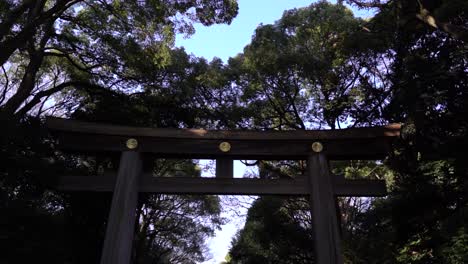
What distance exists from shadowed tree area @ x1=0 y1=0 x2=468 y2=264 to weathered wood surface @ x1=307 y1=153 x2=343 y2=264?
6.36 ft

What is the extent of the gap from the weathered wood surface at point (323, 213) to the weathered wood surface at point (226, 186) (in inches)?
8.1

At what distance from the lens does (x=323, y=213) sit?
700 centimetres

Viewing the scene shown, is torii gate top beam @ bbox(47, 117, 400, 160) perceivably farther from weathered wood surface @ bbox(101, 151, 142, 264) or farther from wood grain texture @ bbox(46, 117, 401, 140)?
weathered wood surface @ bbox(101, 151, 142, 264)

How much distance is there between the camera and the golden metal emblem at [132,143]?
7.61 meters

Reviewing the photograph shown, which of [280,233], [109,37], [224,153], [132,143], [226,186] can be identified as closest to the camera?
[226,186]

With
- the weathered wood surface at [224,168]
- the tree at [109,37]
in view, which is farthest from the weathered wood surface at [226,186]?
the tree at [109,37]

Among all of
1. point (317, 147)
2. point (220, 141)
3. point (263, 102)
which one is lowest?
point (317, 147)

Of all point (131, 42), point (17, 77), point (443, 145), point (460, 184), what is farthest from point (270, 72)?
point (17, 77)

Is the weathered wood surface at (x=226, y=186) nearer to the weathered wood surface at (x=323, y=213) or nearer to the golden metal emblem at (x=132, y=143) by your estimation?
the weathered wood surface at (x=323, y=213)

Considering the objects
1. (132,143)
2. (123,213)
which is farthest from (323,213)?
(132,143)

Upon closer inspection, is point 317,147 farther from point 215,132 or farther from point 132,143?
point 132,143

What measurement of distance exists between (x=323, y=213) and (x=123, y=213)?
3723 mm

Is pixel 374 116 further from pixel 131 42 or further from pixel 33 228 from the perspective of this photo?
pixel 33 228

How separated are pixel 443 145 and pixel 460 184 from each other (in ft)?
3.86
